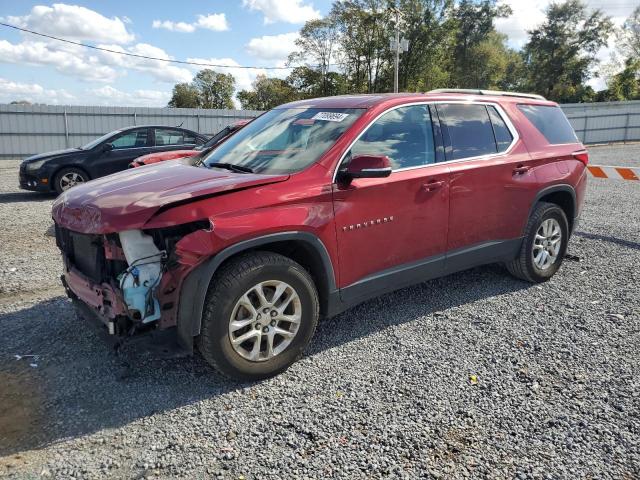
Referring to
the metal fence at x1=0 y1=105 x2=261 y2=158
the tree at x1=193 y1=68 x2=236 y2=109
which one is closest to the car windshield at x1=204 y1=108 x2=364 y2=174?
the metal fence at x1=0 y1=105 x2=261 y2=158

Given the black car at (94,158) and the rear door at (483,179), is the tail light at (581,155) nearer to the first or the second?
the rear door at (483,179)

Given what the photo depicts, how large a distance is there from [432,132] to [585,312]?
6.82 ft

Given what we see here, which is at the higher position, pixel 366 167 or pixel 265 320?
pixel 366 167

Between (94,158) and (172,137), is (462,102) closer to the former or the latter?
(172,137)

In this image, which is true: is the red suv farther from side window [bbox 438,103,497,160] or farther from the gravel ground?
the gravel ground

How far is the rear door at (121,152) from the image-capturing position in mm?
10664

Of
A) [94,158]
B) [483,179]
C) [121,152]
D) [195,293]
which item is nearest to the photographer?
[195,293]

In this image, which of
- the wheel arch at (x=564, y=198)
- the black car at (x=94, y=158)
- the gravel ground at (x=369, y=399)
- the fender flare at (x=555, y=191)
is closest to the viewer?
the gravel ground at (x=369, y=399)

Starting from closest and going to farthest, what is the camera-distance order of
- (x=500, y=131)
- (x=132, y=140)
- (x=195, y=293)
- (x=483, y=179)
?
(x=195, y=293) → (x=483, y=179) → (x=500, y=131) → (x=132, y=140)

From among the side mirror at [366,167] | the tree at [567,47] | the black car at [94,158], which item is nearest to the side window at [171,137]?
the black car at [94,158]

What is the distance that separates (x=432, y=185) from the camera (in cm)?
398

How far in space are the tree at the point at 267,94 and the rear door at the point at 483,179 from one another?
148 feet

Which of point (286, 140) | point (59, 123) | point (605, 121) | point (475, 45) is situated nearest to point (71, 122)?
point (59, 123)

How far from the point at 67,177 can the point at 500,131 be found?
29.7ft
